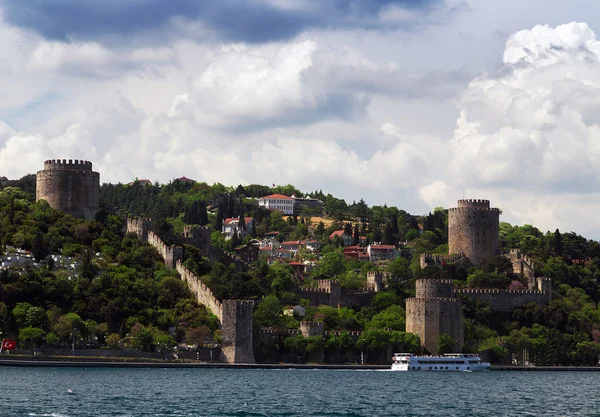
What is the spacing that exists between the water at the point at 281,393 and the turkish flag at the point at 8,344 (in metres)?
2.76

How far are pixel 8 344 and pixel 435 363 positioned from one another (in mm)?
24099

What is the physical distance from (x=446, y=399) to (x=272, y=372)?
52.0ft

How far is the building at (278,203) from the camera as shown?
479 ft

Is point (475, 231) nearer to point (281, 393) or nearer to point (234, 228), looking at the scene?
point (234, 228)

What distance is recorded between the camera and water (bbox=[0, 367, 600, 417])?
49750 millimetres

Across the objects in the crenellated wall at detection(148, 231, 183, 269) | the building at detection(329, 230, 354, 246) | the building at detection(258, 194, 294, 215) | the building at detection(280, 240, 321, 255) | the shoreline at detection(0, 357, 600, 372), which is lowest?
the shoreline at detection(0, 357, 600, 372)

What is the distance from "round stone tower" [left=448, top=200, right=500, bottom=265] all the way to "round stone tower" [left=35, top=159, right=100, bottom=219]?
25.5 m

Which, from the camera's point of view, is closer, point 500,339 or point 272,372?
point 272,372

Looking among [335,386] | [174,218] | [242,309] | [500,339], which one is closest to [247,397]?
[335,386]

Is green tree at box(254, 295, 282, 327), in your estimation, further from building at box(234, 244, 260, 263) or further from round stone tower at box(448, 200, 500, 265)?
building at box(234, 244, 260, 263)

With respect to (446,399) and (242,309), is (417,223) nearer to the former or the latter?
(242,309)

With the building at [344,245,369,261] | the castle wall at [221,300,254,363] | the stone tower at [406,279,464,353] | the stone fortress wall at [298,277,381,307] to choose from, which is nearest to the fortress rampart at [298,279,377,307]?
the stone fortress wall at [298,277,381,307]

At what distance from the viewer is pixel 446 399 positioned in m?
57.5

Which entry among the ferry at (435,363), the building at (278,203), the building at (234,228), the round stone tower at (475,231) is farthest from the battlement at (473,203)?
the building at (278,203)
